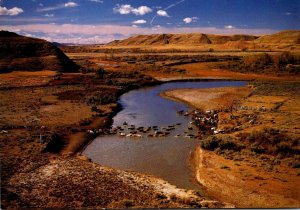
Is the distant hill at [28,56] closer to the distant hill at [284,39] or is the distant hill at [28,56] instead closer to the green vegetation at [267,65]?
the green vegetation at [267,65]

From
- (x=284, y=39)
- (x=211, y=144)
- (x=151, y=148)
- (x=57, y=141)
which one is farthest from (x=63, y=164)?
(x=284, y=39)

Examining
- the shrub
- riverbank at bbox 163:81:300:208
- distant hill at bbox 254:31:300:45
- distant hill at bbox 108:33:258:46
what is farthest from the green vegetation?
distant hill at bbox 108:33:258:46

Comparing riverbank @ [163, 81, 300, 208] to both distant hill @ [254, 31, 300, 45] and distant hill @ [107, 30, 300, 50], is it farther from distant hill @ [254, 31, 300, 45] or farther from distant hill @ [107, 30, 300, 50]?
distant hill @ [107, 30, 300, 50]

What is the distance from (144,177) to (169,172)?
5.42 ft

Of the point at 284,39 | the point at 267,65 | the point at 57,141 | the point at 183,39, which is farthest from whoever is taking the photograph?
the point at 183,39

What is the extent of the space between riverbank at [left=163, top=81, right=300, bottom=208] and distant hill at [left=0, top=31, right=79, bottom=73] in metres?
30.3

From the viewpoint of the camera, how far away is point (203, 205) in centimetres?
1475

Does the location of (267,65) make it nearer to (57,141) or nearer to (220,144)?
(220,144)

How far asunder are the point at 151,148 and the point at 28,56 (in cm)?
3954

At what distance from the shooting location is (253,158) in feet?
65.9

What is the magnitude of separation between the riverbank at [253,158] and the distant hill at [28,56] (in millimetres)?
30343

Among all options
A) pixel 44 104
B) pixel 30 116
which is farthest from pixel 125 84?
pixel 30 116

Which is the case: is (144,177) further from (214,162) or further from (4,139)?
(4,139)

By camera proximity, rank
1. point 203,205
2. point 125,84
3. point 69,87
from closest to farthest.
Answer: point 203,205 → point 69,87 → point 125,84
